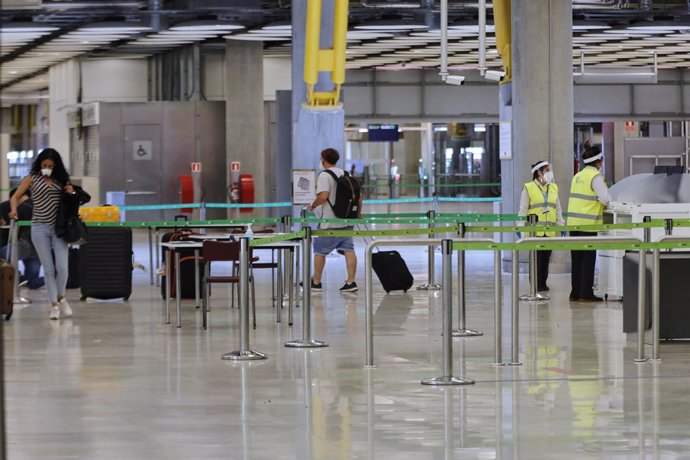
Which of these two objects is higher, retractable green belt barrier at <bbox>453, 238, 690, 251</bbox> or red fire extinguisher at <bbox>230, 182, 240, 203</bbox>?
red fire extinguisher at <bbox>230, 182, 240, 203</bbox>

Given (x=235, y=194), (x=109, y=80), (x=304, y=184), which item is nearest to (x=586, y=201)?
(x=304, y=184)

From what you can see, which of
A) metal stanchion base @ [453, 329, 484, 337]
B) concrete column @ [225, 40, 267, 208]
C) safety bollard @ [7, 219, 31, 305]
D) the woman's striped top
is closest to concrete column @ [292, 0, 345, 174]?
safety bollard @ [7, 219, 31, 305]

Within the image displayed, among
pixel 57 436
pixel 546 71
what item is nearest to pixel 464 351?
pixel 57 436

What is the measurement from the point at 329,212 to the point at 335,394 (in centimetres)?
758

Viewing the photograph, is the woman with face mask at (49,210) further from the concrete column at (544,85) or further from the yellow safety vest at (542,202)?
the concrete column at (544,85)

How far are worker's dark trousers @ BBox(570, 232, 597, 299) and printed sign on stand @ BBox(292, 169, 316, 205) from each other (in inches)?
287

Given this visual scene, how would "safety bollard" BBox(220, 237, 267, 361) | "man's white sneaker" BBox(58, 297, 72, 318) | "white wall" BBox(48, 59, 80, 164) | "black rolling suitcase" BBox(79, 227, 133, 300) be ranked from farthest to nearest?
"white wall" BBox(48, 59, 80, 164), "black rolling suitcase" BBox(79, 227, 133, 300), "man's white sneaker" BBox(58, 297, 72, 318), "safety bollard" BBox(220, 237, 267, 361)

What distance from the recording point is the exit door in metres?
34.3

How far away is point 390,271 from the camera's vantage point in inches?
646

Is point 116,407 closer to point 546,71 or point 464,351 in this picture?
point 464,351

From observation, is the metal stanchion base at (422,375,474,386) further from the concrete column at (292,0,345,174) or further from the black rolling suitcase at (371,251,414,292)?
the concrete column at (292,0,345,174)

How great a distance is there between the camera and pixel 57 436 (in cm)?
747

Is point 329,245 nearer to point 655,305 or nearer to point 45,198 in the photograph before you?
point 45,198

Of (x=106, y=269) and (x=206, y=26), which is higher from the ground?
(x=206, y=26)
